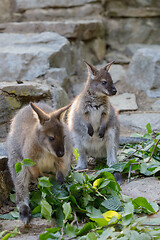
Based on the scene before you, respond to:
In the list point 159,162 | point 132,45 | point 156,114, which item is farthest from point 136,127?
point 132,45

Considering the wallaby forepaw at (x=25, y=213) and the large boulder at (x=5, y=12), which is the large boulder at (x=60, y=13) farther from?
the wallaby forepaw at (x=25, y=213)

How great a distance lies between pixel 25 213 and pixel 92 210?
625 millimetres

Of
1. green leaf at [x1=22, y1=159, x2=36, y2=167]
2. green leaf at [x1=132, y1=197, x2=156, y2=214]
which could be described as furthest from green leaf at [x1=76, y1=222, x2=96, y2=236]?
green leaf at [x1=22, y1=159, x2=36, y2=167]

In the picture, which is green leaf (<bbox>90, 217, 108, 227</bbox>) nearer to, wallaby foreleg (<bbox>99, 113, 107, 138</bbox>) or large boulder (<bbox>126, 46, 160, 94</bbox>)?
wallaby foreleg (<bbox>99, 113, 107, 138</bbox>)

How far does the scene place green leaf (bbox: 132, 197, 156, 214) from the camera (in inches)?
129

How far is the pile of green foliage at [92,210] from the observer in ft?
9.47

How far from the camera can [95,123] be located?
492cm

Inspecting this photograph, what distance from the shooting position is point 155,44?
1003cm

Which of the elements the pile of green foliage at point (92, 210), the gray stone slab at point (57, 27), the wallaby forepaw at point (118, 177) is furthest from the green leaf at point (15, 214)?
the gray stone slab at point (57, 27)

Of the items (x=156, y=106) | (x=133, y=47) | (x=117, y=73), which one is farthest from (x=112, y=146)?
(x=133, y=47)

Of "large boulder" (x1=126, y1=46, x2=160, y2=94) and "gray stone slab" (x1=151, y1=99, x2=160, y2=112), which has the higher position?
"large boulder" (x1=126, y1=46, x2=160, y2=94)

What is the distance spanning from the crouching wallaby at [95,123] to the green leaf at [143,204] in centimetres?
135

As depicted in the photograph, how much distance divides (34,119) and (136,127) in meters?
2.90

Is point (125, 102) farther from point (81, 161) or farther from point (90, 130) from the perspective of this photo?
point (81, 161)
